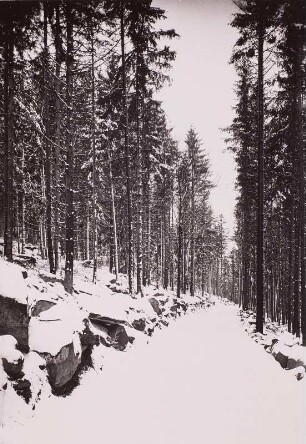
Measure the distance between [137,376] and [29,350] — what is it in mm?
2858

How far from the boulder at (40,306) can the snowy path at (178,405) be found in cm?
154

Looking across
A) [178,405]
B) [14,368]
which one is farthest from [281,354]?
[14,368]

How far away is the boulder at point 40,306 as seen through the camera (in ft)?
18.0

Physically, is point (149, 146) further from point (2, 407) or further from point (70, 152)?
point (2, 407)

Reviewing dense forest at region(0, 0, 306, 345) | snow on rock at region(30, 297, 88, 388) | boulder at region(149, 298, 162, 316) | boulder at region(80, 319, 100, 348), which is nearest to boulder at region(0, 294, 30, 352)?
snow on rock at region(30, 297, 88, 388)

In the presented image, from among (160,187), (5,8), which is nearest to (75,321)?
(5,8)

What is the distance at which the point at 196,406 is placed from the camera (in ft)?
16.4

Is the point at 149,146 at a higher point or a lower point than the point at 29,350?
higher

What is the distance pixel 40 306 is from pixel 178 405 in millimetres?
3165

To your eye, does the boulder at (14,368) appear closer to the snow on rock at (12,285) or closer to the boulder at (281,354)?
the snow on rock at (12,285)

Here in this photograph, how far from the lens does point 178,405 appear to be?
16.6ft

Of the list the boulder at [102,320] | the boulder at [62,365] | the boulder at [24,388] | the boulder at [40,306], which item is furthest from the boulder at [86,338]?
the boulder at [24,388]

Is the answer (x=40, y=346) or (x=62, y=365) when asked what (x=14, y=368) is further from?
(x=62, y=365)

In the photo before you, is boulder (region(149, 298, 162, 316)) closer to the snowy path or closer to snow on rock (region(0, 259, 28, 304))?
the snowy path
